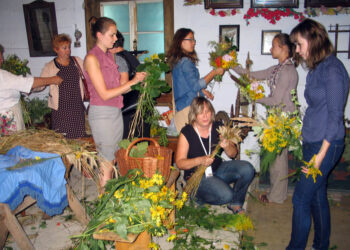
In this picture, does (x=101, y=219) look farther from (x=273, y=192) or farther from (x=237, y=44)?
(x=237, y=44)

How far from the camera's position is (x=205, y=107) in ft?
8.77

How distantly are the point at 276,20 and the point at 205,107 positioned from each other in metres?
1.89

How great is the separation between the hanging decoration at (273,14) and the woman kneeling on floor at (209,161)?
175 cm

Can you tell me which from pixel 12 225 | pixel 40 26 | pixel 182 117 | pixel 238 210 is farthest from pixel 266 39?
pixel 12 225

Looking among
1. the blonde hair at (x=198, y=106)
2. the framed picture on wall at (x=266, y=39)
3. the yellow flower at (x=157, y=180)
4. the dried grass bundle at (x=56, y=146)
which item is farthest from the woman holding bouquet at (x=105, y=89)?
the framed picture on wall at (x=266, y=39)

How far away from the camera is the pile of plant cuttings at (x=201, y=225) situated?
8.13 feet

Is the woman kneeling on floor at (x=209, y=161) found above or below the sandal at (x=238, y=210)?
above

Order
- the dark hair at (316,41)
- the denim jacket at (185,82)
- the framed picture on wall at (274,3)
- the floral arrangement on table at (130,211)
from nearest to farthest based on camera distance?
1. the floral arrangement on table at (130,211)
2. the dark hair at (316,41)
3. the denim jacket at (185,82)
4. the framed picture on wall at (274,3)

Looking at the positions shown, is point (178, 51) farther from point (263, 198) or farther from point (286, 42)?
point (263, 198)

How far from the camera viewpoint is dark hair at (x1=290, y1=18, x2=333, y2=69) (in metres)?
1.91

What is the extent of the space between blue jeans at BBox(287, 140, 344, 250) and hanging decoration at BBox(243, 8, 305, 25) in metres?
2.18

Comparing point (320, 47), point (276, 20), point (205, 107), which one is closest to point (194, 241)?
point (205, 107)

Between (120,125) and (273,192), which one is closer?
(120,125)

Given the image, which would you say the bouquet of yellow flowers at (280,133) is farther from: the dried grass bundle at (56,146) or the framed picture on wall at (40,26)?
the framed picture on wall at (40,26)
